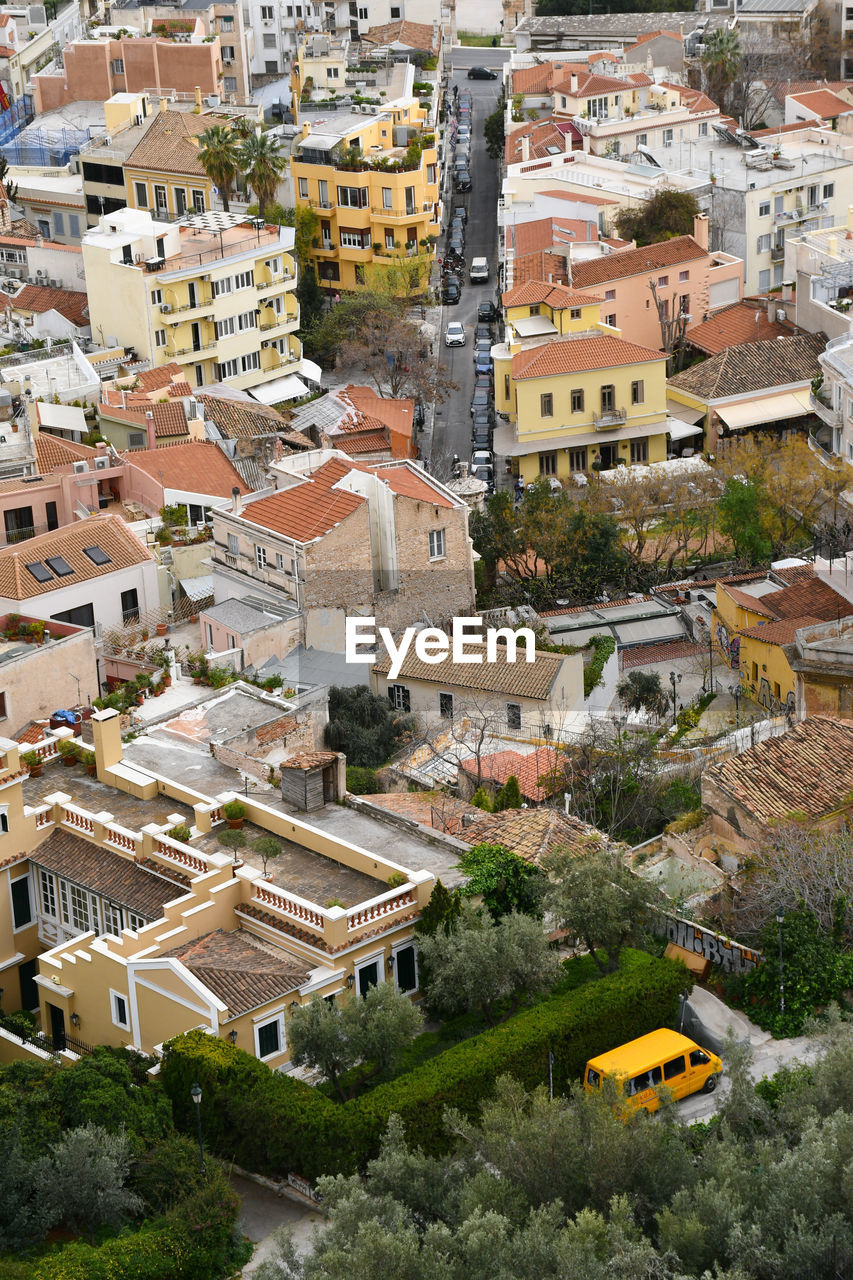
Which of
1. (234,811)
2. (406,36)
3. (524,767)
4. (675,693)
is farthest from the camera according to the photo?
(406,36)

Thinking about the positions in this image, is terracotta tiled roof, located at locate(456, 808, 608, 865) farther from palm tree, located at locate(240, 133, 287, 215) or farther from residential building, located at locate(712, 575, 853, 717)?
palm tree, located at locate(240, 133, 287, 215)

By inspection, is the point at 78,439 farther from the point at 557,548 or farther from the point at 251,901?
the point at 251,901

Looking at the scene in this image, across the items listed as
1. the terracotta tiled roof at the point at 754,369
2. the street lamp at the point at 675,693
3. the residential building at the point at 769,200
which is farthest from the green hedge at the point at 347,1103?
the residential building at the point at 769,200

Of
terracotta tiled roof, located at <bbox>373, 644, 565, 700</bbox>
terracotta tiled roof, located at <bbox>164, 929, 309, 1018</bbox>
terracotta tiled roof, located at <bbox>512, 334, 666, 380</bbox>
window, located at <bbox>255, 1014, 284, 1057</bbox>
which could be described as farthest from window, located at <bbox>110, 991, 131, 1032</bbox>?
terracotta tiled roof, located at <bbox>512, 334, 666, 380</bbox>

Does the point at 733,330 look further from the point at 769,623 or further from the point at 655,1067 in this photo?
the point at 655,1067

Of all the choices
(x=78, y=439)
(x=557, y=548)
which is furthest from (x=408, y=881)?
(x=78, y=439)

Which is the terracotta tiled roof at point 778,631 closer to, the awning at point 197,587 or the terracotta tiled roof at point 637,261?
the awning at point 197,587

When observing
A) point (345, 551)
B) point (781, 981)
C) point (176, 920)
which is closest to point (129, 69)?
point (345, 551)
